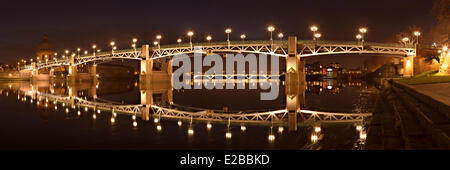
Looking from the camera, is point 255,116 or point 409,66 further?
point 409,66

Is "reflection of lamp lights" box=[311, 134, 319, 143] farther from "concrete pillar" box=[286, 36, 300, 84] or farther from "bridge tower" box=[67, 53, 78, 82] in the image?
"bridge tower" box=[67, 53, 78, 82]

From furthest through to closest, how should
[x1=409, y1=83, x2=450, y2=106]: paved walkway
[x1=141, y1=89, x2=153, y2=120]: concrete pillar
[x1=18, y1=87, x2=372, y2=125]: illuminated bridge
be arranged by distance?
[x1=141, y1=89, x2=153, y2=120]: concrete pillar < [x1=18, y1=87, x2=372, y2=125]: illuminated bridge < [x1=409, y1=83, x2=450, y2=106]: paved walkway

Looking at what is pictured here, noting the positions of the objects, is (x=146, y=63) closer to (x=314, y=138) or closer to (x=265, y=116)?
(x=265, y=116)

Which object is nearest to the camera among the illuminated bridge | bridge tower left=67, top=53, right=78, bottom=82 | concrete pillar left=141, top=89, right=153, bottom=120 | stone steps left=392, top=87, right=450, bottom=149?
stone steps left=392, top=87, right=450, bottom=149

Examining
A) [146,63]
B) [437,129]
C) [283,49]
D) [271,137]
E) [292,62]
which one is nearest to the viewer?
[437,129]

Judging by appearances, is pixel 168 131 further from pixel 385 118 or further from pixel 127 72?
pixel 127 72

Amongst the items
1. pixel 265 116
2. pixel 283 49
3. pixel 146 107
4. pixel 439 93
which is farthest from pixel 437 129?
pixel 283 49

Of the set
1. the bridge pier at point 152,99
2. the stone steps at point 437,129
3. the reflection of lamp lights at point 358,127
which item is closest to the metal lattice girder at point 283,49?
the bridge pier at point 152,99

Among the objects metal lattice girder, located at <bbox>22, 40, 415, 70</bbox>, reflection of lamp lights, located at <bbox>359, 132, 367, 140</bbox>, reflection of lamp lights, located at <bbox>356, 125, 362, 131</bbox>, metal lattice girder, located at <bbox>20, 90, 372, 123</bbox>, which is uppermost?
metal lattice girder, located at <bbox>22, 40, 415, 70</bbox>

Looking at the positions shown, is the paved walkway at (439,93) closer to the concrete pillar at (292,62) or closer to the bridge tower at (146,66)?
the concrete pillar at (292,62)

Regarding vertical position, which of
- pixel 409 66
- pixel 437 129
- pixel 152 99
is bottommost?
pixel 152 99

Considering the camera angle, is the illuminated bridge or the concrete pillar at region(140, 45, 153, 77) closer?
the illuminated bridge

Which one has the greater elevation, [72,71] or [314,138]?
[72,71]

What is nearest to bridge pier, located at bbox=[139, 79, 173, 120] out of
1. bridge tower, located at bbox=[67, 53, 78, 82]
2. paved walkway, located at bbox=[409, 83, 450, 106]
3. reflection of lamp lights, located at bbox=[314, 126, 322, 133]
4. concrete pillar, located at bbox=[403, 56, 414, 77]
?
reflection of lamp lights, located at bbox=[314, 126, 322, 133]
